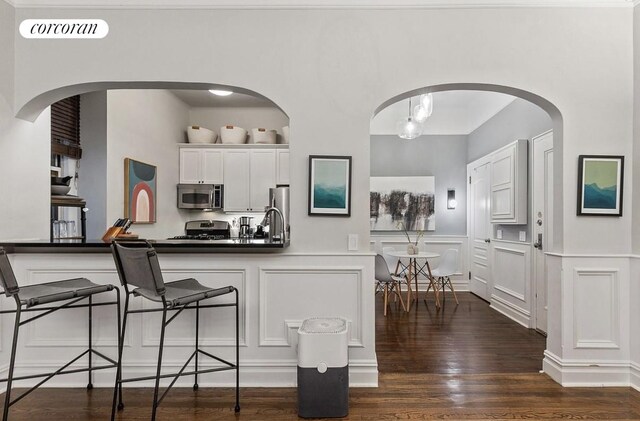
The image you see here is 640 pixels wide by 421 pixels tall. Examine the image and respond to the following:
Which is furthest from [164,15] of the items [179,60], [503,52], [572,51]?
[572,51]

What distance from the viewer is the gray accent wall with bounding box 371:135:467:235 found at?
6453mm

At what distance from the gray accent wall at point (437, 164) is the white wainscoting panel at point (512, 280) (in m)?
1.31

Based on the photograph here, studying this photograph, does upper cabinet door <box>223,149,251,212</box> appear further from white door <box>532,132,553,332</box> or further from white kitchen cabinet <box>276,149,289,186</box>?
white door <box>532,132,553,332</box>

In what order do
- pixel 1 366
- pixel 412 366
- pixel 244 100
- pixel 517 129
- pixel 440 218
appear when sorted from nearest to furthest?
1. pixel 1 366
2. pixel 412 366
3. pixel 517 129
4. pixel 244 100
5. pixel 440 218

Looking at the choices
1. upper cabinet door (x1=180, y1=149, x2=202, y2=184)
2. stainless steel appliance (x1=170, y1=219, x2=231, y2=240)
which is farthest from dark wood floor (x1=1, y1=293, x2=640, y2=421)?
upper cabinet door (x1=180, y1=149, x2=202, y2=184)

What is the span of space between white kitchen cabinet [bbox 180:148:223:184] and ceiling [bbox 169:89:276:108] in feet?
2.54

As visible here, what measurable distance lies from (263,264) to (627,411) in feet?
8.33

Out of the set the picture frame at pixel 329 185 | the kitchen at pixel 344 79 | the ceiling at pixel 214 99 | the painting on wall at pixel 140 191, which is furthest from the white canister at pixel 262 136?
the picture frame at pixel 329 185

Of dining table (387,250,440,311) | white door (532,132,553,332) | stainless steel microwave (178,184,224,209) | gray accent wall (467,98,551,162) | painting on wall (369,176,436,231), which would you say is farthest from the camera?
painting on wall (369,176,436,231)

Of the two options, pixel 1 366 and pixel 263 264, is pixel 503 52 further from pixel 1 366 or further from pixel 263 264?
pixel 1 366

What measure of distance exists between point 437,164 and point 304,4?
437cm

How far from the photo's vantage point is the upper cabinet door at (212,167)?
5711 mm

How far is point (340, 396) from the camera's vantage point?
7.52 feet

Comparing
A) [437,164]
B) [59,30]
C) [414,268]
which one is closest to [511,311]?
[414,268]
